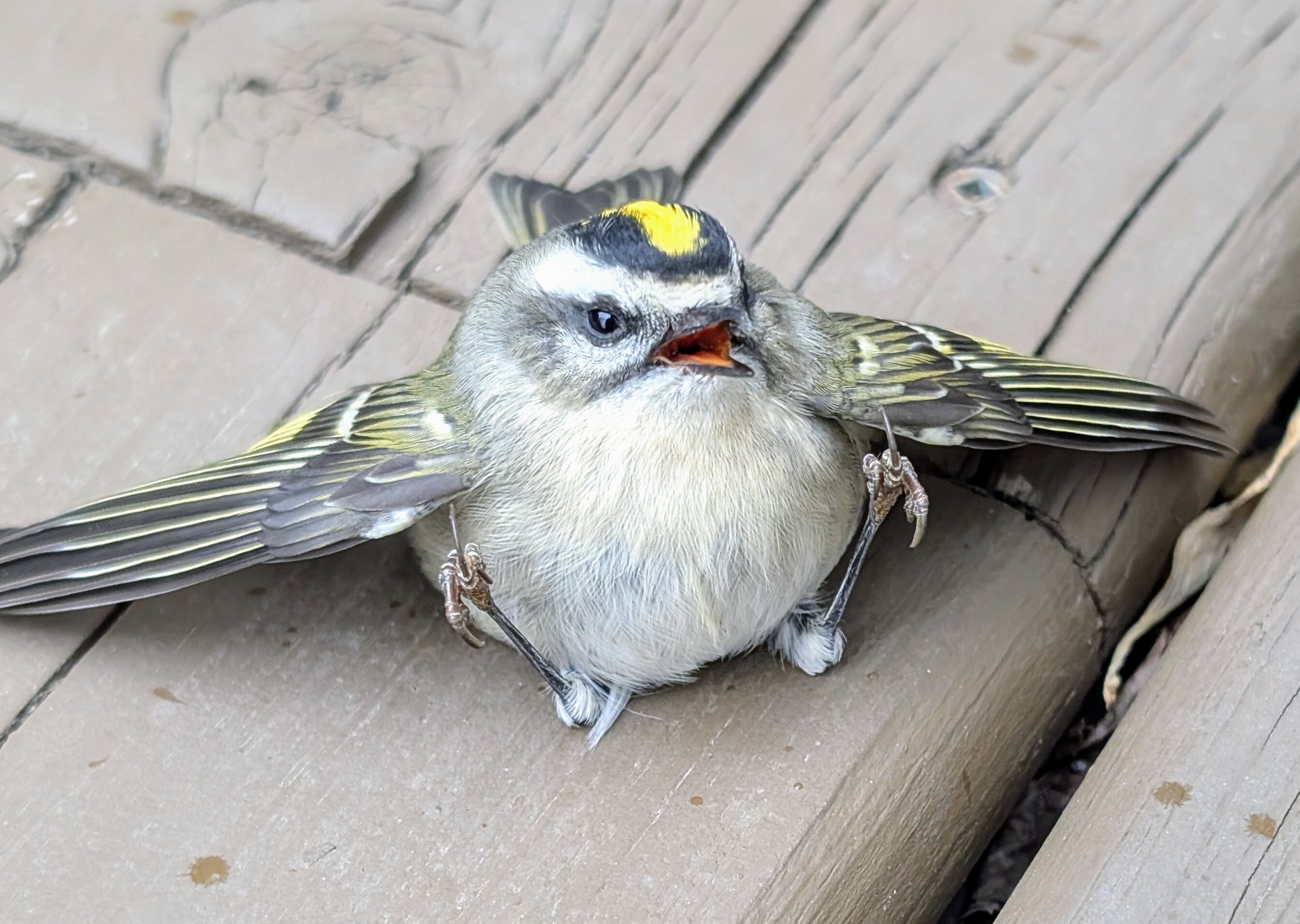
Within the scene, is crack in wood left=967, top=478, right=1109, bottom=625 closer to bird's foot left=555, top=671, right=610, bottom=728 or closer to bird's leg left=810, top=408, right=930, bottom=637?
bird's leg left=810, top=408, right=930, bottom=637

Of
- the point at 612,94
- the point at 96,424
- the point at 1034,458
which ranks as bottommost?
the point at 96,424

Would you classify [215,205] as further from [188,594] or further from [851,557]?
[851,557]

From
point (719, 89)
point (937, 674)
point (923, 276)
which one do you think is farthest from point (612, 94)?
point (937, 674)

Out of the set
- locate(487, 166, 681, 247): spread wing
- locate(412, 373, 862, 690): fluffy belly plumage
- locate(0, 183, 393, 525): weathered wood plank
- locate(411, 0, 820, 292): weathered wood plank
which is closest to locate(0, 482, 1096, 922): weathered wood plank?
locate(412, 373, 862, 690): fluffy belly plumage

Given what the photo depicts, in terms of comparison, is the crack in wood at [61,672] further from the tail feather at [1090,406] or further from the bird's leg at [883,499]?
the tail feather at [1090,406]

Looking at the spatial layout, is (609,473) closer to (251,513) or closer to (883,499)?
(883,499)

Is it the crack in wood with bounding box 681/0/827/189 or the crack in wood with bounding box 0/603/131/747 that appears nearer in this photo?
the crack in wood with bounding box 0/603/131/747

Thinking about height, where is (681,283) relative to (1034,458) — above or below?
above
